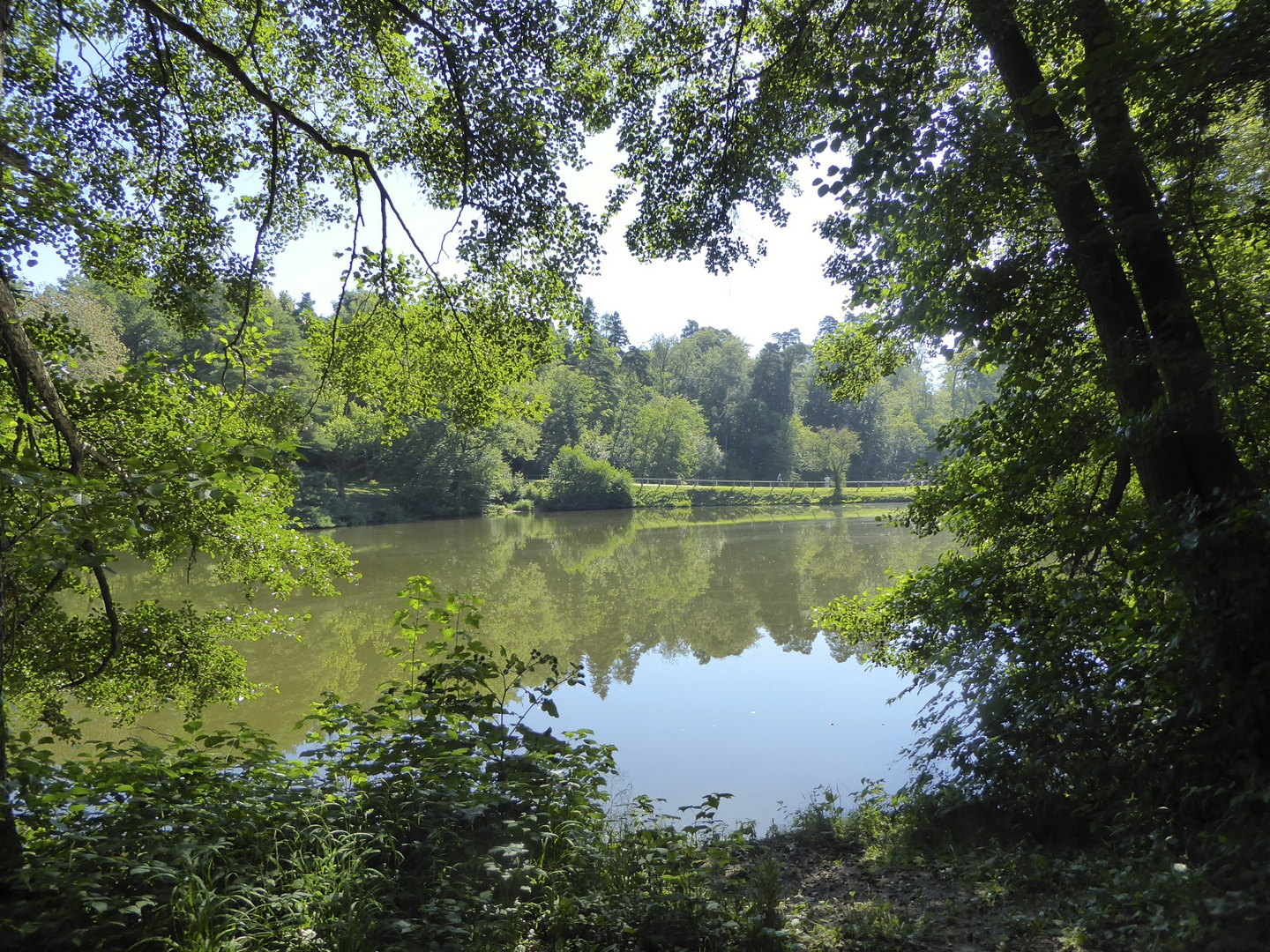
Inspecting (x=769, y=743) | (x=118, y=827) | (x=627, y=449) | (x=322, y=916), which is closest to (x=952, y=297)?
(x=322, y=916)

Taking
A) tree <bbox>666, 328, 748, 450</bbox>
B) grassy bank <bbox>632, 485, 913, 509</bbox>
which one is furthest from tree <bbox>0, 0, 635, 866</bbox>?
tree <bbox>666, 328, 748, 450</bbox>

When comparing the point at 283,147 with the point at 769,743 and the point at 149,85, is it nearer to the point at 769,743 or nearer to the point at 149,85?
the point at 149,85

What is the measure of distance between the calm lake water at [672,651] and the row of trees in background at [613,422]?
5064 millimetres

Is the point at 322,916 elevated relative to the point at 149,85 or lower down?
lower down

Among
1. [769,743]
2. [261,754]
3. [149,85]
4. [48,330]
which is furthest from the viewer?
[769,743]

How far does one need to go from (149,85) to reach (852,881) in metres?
7.61

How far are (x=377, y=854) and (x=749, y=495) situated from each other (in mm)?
41317

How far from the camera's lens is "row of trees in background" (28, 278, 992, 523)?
1265 inches

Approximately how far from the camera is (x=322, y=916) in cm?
246

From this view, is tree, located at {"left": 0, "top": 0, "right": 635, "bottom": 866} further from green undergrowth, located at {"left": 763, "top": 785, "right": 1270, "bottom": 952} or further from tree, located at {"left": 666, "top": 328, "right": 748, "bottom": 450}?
tree, located at {"left": 666, "top": 328, "right": 748, "bottom": 450}

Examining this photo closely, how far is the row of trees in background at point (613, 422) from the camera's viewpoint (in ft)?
105

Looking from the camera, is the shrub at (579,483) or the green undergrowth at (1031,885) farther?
the shrub at (579,483)

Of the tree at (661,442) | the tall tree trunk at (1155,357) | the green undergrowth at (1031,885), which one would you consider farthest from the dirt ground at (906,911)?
the tree at (661,442)

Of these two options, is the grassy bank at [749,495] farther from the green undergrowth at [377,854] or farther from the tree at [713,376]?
the green undergrowth at [377,854]
